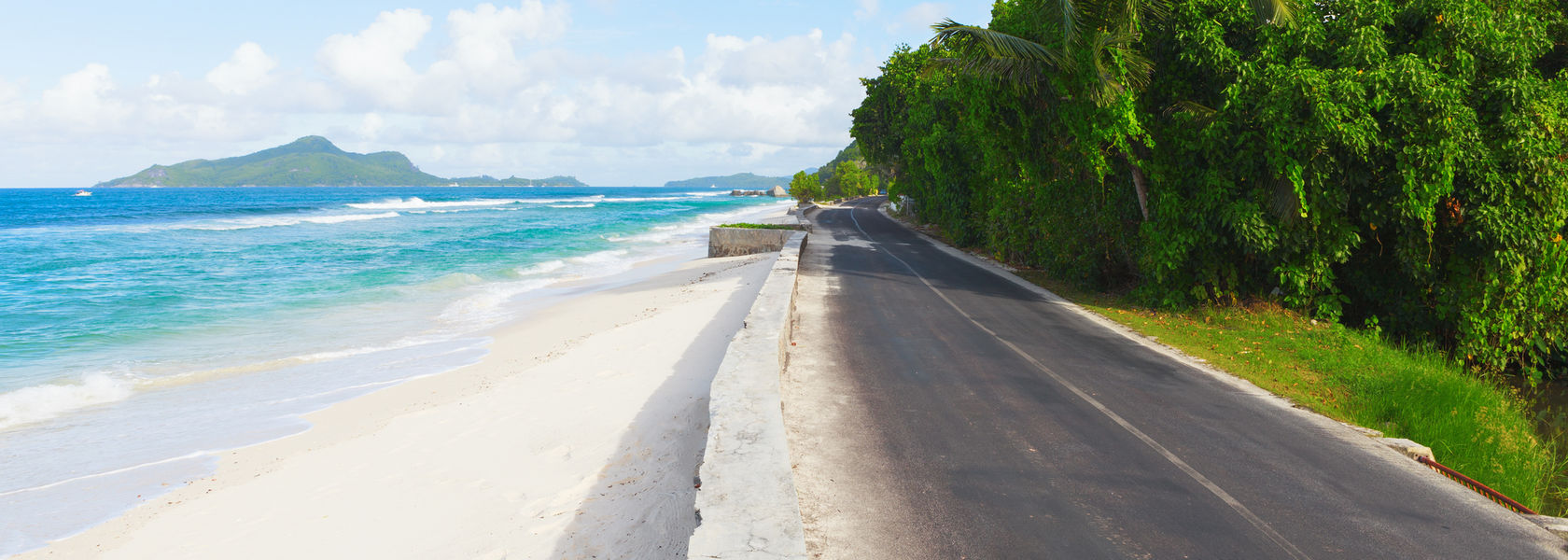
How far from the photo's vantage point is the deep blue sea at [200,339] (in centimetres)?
868

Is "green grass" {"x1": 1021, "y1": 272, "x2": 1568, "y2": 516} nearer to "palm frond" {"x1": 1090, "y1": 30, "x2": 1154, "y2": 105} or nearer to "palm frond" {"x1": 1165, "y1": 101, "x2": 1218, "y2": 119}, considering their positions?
"palm frond" {"x1": 1165, "y1": 101, "x2": 1218, "y2": 119}

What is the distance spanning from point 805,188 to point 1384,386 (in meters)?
84.1

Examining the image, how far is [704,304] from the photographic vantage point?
1585 centimetres

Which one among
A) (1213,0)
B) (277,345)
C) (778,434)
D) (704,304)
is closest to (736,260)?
(704,304)

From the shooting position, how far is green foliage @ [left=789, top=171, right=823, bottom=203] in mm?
91438

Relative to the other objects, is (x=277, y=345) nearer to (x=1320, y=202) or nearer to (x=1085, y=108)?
(x=1085, y=108)

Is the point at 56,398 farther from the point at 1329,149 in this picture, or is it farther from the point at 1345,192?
the point at 1345,192

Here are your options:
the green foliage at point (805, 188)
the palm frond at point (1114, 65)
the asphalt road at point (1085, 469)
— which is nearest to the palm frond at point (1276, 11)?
the palm frond at point (1114, 65)

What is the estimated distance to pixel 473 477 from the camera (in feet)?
23.2

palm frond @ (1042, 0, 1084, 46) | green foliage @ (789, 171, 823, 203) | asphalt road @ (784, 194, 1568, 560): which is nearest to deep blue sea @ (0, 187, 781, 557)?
asphalt road @ (784, 194, 1568, 560)

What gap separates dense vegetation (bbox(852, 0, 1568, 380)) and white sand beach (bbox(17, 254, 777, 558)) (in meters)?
8.33

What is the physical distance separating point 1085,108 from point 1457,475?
879 cm

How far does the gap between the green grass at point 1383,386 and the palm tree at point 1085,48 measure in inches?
126

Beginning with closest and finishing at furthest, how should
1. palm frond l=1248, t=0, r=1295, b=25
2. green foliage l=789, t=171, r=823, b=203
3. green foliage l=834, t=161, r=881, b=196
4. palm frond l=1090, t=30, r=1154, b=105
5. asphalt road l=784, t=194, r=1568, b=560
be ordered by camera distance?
asphalt road l=784, t=194, r=1568, b=560
palm frond l=1248, t=0, r=1295, b=25
palm frond l=1090, t=30, r=1154, b=105
green foliage l=789, t=171, r=823, b=203
green foliage l=834, t=161, r=881, b=196
